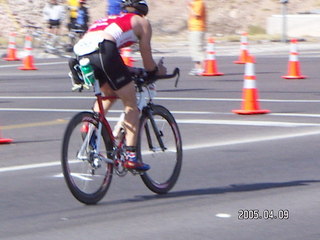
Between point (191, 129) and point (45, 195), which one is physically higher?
point (45, 195)

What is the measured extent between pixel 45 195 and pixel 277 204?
2.17 meters

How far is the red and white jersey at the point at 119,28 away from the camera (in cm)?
811

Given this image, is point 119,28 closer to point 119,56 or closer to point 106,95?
point 119,56

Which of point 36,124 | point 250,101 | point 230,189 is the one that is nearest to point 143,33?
point 230,189

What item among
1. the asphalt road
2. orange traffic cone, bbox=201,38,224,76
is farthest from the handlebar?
orange traffic cone, bbox=201,38,224,76

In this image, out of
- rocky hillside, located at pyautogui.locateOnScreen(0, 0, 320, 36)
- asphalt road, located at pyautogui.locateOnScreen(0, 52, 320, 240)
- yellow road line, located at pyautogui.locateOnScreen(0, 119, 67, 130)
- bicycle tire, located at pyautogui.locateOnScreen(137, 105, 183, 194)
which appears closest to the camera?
asphalt road, located at pyautogui.locateOnScreen(0, 52, 320, 240)

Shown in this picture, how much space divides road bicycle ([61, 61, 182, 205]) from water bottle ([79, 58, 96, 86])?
0.08 metres

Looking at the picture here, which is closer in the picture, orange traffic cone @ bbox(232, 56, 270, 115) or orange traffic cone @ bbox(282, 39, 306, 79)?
orange traffic cone @ bbox(232, 56, 270, 115)

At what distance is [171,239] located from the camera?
697 centimetres

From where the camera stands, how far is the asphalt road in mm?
7363

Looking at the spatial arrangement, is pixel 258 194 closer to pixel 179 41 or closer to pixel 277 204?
pixel 277 204

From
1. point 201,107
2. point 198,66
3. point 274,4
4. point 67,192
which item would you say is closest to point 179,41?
point 274,4

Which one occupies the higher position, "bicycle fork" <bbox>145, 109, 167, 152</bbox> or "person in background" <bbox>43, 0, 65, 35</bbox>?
"bicycle fork" <bbox>145, 109, 167, 152</bbox>

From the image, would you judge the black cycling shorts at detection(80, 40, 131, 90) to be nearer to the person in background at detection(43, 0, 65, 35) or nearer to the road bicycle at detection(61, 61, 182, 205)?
Result: the road bicycle at detection(61, 61, 182, 205)
